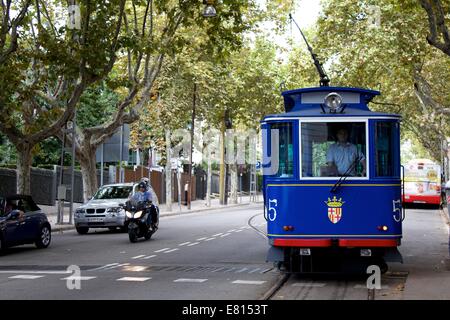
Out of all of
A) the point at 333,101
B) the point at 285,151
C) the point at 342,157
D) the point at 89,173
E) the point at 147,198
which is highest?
the point at 333,101

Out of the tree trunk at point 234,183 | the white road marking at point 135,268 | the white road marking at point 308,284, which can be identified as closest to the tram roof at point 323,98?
the white road marking at point 308,284

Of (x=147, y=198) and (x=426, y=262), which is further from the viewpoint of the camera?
(x=147, y=198)

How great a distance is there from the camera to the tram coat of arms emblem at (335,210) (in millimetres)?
11516

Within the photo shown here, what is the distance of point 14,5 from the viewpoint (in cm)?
2380

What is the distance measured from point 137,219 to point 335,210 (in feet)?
31.5

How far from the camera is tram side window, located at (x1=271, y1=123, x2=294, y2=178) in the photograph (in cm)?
1174

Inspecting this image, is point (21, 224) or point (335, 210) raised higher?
point (335, 210)

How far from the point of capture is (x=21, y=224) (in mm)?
17250

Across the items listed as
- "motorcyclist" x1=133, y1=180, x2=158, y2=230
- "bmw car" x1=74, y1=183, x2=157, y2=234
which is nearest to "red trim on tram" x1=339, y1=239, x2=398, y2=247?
"motorcyclist" x1=133, y1=180, x2=158, y2=230

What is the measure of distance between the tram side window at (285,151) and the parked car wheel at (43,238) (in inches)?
340

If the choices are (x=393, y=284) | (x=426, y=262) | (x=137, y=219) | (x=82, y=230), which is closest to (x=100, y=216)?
(x=82, y=230)

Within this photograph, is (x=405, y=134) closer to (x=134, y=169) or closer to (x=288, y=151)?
(x=134, y=169)

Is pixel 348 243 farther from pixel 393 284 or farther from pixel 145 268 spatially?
pixel 145 268
